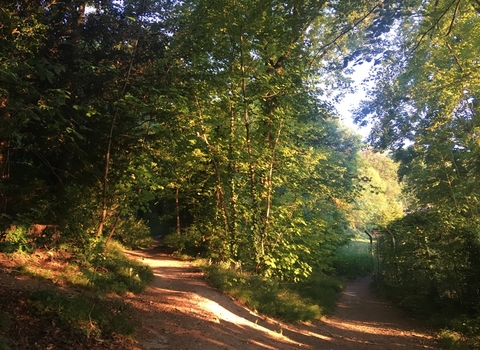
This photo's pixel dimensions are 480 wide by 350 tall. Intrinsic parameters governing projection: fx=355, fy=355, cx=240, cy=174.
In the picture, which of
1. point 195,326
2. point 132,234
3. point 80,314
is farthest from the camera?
point 132,234

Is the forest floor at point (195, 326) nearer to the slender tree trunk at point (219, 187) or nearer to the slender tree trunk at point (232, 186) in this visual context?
the slender tree trunk at point (232, 186)

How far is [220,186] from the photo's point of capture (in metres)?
11.2

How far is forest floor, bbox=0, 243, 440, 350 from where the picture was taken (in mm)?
4672

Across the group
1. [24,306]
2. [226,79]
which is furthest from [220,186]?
[24,306]

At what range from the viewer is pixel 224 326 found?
7551 mm

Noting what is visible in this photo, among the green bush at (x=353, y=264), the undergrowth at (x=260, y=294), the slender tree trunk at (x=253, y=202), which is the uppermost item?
the slender tree trunk at (x=253, y=202)

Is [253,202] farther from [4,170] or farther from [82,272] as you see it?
[4,170]

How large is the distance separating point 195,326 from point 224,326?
814 mm

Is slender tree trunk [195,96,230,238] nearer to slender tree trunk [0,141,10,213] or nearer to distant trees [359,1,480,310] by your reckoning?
slender tree trunk [0,141,10,213]

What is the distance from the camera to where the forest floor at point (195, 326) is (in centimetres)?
467

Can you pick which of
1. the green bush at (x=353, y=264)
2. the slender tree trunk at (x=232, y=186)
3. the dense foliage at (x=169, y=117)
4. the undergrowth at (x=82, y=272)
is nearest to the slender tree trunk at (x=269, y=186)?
the dense foliage at (x=169, y=117)

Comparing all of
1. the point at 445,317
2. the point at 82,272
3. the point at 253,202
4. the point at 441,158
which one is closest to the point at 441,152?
the point at 441,158

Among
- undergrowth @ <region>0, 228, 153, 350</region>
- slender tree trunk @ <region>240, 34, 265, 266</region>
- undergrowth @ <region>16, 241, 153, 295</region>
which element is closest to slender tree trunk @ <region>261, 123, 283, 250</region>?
slender tree trunk @ <region>240, 34, 265, 266</region>

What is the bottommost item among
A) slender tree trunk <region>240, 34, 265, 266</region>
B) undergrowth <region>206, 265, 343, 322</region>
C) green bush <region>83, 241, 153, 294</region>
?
undergrowth <region>206, 265, 343, 322</region>
